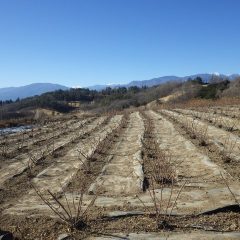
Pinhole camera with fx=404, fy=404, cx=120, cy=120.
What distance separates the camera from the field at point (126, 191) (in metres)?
4.84

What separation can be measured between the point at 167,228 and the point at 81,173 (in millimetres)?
Result: 3555

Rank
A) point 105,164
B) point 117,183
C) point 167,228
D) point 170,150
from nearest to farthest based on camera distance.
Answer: point 167,228 < point 117,183 < point 105,164 < point 170,150

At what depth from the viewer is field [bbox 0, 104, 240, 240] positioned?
191 inches

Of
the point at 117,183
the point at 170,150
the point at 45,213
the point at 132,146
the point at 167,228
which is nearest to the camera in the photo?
the point at 167,228

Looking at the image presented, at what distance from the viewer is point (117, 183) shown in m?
7.15

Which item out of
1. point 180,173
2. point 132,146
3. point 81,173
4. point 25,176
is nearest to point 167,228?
point 180,173

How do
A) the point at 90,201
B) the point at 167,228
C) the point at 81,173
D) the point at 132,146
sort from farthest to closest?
1. the point at 132,146
2. the point at 81,173
3. the point at 90,201
4. the point at 167,228

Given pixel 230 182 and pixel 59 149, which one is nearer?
pixel 230 182

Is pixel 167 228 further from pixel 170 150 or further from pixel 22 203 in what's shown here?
pixel 170 150

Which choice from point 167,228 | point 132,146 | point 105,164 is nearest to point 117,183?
point 105,164

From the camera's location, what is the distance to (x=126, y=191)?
21.6 feet

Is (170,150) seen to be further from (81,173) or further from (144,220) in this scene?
(144,220)

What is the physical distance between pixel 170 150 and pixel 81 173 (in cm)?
311

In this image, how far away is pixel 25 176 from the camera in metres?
8.09
